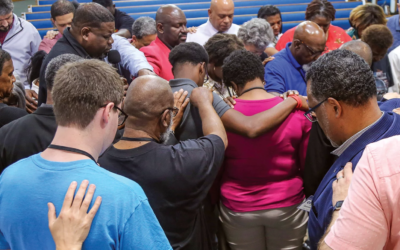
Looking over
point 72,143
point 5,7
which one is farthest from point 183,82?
point 5,7

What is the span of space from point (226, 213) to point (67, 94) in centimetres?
145

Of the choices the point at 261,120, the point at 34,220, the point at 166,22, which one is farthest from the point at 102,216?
the point at 166,22

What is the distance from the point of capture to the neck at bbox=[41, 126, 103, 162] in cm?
116

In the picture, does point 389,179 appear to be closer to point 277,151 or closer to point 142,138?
point 142,138

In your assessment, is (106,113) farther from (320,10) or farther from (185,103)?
(320,10)

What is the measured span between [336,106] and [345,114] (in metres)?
0.05

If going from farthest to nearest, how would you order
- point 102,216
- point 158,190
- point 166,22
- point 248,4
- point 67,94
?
point 248,4, point 166,22, point 158,190, point 67,94, point 102,216

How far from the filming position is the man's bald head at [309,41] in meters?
2.79

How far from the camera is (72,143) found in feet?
3.89

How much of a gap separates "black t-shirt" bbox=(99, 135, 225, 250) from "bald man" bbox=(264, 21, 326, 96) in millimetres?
1270

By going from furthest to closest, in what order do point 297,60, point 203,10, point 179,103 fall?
1. point 203,10
2. point 297,60
3. point 179,103

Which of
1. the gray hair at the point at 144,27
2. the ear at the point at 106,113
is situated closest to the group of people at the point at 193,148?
the ear at the point at 106,113

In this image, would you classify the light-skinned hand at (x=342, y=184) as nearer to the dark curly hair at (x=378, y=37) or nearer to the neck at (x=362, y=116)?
the neck at (x=362, y=116)

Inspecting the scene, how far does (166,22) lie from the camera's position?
3361 millimetres
